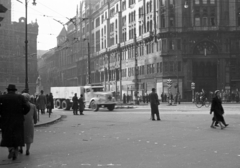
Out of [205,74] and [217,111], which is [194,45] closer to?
[205,74]

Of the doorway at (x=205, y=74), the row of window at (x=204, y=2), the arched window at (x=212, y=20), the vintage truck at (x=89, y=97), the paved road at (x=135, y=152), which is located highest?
the row of window at (x=204, y=2)

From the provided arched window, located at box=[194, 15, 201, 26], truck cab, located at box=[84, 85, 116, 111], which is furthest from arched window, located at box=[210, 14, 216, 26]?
truck cab, located at box=[84, 85, 116, 111]

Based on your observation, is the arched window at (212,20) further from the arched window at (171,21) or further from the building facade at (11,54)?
the building facade at (11,54)

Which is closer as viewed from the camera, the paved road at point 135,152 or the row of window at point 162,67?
the paved road at point 135,152

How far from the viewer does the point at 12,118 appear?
28.7 feet

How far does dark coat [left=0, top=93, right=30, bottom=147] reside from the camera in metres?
8.68

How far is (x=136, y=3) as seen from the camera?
7338 centimetres

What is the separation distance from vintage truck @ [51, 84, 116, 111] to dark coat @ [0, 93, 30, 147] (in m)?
27.6

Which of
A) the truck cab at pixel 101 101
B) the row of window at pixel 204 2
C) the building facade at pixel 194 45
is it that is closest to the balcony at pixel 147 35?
the building facade at pixel 194 45

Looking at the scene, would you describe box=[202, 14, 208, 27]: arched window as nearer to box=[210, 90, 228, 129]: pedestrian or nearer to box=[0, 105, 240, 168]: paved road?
box=[210, 90, 228, 129]: pedestrian

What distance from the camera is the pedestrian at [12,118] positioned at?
8.68 meters

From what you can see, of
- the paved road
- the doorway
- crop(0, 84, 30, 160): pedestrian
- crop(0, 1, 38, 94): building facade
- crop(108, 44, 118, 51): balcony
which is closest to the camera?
the paved road

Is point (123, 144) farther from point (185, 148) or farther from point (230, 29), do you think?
point (230, 29)

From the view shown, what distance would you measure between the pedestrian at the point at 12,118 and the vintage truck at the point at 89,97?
1087 inches
